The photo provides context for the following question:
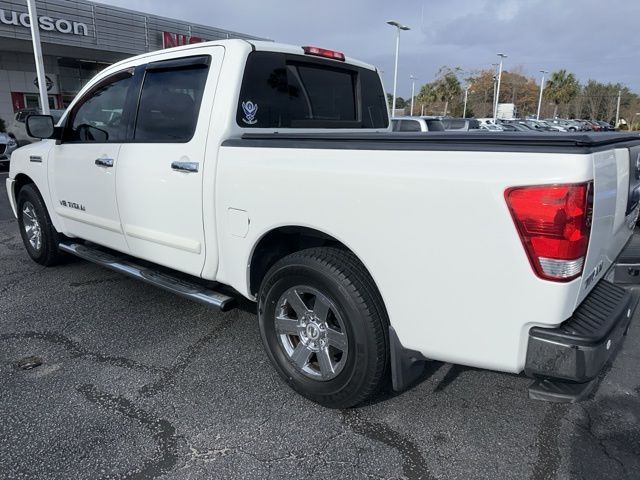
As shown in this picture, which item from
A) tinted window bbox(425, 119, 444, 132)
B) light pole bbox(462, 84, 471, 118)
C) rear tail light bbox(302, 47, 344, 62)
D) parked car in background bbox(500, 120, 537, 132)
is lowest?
parked car in background bbox(500, 120, 537, 132)

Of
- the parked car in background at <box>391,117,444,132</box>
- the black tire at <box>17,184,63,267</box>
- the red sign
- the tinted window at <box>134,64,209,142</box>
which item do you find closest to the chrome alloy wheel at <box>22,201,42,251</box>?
the black tire at <box>17,184,63,267</box>

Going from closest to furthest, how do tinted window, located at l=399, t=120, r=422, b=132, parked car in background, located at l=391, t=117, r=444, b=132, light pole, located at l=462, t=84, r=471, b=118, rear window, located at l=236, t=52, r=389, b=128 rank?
1. rear window, located at l=236, t=52, r=389, b=128
2. parked car in background, located at l=391, t=117, r=444, b=132
3. tinted window, located at l=399, t=120, r=422, b=132
4. light pole, located at l=462, t=84, r=471, b=118

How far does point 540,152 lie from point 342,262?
1.05 metres

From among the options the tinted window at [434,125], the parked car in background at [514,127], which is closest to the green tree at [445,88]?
the parked car in background at [514,127]

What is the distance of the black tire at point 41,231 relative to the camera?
480 centimetres

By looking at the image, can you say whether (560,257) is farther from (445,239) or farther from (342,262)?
(342,262)

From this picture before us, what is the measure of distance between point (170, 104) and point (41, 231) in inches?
98.3

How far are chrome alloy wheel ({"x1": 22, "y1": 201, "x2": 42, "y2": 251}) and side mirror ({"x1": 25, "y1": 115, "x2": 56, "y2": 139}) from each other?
3.46ft

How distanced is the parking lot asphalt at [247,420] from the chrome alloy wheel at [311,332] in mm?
248

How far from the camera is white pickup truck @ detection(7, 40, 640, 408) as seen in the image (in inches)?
73.6

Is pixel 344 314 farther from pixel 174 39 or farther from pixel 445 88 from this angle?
pixel 445 88

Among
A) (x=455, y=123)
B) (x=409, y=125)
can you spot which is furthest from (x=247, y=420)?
(x=455, y=123)

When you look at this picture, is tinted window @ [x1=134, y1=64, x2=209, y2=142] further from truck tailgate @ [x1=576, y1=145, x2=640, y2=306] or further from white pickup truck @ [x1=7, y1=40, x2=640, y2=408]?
truck tailgate @ [x1=576, y1=145, x2=640, y2=306]

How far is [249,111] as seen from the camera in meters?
3.12
